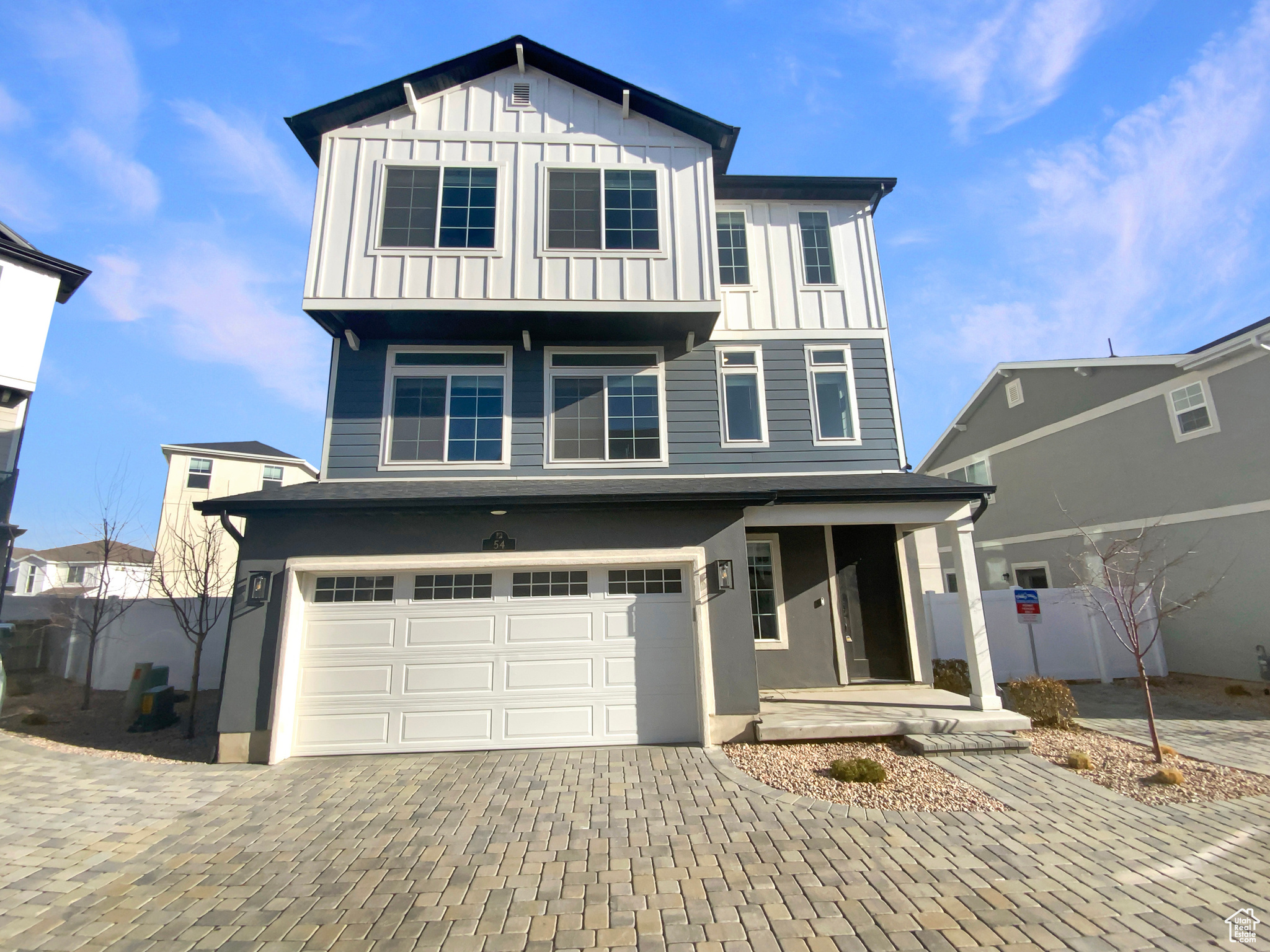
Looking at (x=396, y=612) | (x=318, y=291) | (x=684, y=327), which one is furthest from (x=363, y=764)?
(x=684, y=327)

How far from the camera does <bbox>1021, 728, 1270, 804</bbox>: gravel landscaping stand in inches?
237

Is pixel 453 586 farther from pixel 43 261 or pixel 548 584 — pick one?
pixel 43 261

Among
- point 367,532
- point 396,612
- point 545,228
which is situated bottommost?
point 396,612

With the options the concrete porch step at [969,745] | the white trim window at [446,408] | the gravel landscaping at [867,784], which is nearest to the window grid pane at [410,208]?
the white trim window at [446,408]

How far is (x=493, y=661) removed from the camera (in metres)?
8.01

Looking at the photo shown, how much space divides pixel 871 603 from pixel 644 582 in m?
4.84

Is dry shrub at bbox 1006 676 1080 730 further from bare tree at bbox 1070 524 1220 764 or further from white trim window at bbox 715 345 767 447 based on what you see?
white trim window at bbox 715 345 767 447

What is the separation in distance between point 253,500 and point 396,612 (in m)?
2.40

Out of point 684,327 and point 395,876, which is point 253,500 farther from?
point 684,327

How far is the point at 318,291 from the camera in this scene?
8.93m

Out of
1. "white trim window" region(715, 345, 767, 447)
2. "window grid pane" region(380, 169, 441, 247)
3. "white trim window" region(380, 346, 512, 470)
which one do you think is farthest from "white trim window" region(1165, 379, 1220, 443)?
"window grid pane" region(380, 169, 441, 247)

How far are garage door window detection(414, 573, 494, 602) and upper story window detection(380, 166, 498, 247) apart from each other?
526 centimetres

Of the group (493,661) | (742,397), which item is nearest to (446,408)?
(493,661)
